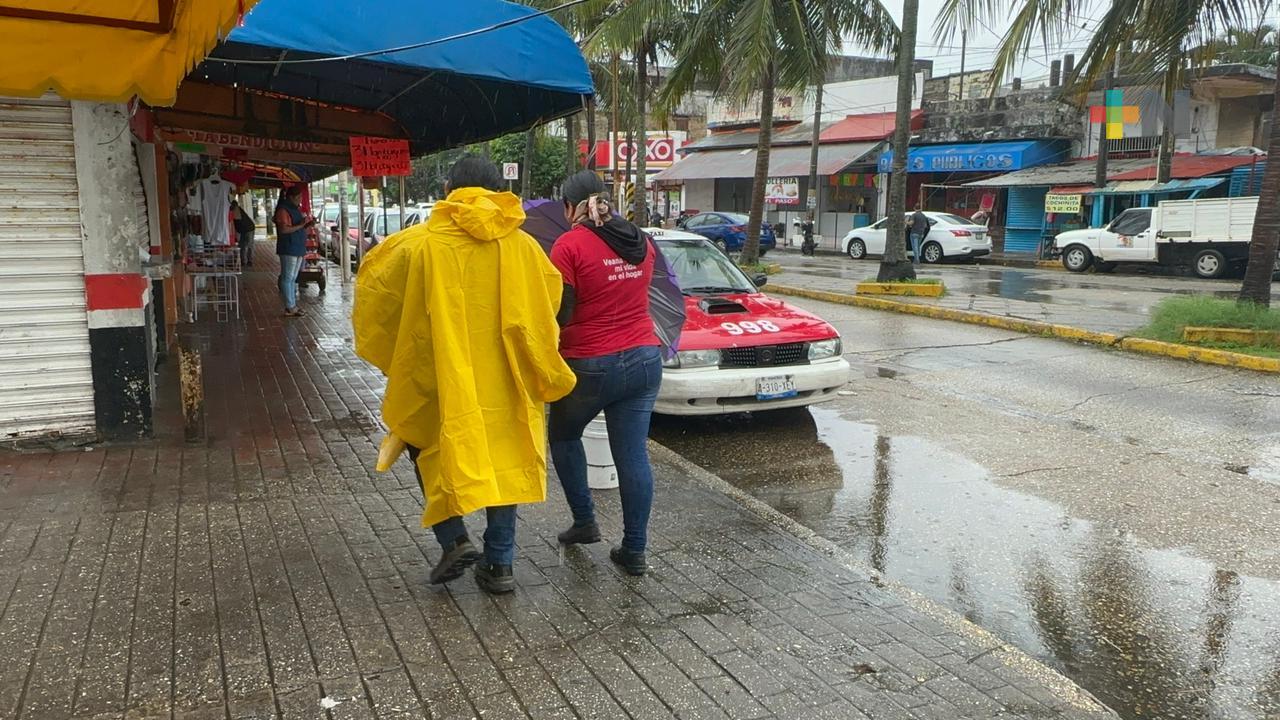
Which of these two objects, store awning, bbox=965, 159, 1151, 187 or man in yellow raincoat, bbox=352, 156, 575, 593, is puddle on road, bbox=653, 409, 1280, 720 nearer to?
man in yellow raincoat, bbox=352, 156, 575, 593

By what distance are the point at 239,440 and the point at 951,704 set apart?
4.94 m

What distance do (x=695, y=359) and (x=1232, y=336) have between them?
7.27 m

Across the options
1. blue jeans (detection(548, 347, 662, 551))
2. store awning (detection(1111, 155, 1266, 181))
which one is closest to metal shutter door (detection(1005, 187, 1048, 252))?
store awning (detection(1111, 155, 1266, 181))

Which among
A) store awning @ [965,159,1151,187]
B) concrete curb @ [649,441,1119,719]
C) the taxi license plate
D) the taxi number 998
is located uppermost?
store awning @ [965,159,1151,187]

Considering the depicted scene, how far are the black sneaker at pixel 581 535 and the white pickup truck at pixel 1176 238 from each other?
20416 mm

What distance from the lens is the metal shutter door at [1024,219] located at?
29.7m

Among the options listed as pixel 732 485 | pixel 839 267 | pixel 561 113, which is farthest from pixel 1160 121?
pixel 732 485

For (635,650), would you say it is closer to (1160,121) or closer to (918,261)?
(918,261)

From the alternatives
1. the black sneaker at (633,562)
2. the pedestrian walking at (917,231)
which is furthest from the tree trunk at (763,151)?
the black sneaker at (633,562)

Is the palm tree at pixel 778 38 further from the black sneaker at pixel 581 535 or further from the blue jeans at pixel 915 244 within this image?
the black sneaker at pixel 581 535

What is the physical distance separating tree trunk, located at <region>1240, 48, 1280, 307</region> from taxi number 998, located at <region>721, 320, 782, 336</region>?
6.93 metres

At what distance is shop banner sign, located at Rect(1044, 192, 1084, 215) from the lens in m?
26.5

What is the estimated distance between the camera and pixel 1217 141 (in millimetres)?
27625

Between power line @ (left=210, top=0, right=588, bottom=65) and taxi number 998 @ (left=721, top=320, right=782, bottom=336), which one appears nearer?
power line @ (left=210, top=0, right=588, bottom=65)
